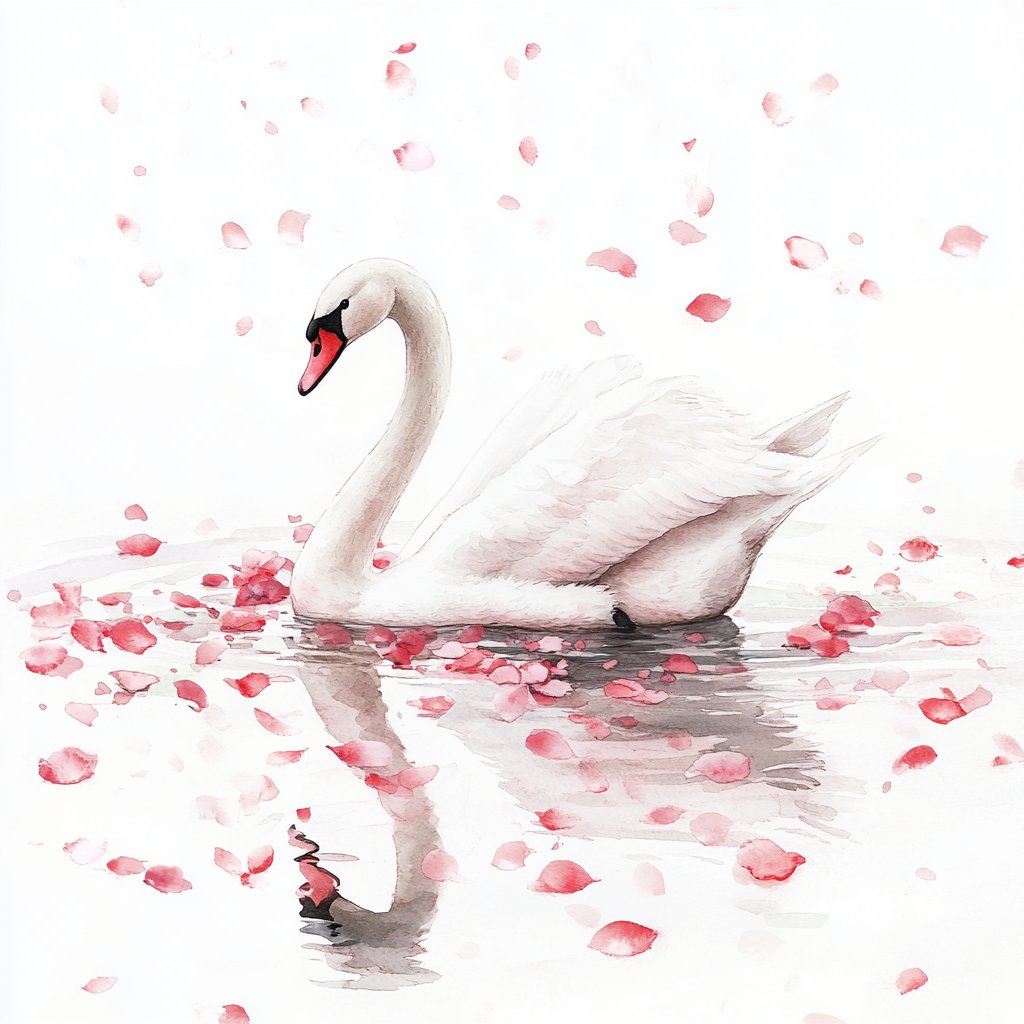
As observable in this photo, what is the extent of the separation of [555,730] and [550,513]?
67cm

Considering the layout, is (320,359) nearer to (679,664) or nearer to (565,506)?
(565,506)

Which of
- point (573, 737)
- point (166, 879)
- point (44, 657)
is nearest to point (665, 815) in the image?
point (573, 737)

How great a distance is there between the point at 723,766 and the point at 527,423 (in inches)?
54.2

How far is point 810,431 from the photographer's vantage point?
3643 millimetres

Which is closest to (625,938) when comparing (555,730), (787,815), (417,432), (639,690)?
(787,815)

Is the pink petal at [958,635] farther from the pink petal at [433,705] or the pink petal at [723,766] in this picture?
the pink petal at [433,705]

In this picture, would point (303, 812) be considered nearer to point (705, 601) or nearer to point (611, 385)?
point (705, 601)

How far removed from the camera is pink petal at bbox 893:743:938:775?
2885 mm

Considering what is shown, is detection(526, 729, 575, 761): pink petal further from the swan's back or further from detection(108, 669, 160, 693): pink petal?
detection(108, 669, 160, 693): pink petal

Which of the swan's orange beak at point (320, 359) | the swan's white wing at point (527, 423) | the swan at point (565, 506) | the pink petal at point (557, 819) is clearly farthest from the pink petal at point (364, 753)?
the swan's orange beak at point (320, 359)

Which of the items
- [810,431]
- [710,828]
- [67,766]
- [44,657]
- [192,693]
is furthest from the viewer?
[810,431]

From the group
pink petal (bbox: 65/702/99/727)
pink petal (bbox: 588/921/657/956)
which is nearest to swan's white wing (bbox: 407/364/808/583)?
pink petal (bbox: 65/702/99/727)

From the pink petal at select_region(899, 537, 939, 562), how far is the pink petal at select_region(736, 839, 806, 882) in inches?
77.2

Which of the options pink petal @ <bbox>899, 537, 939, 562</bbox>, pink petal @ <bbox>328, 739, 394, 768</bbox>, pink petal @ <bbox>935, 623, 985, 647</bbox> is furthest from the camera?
pink petal @ <bbox>899, 537, 939, 562</bbox>
